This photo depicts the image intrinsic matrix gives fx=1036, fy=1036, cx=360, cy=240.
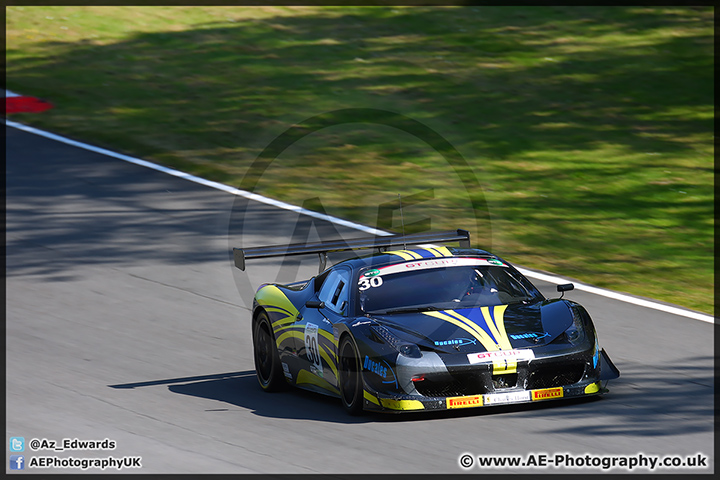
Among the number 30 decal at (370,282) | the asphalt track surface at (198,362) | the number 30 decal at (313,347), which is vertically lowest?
the asphalt track surface at (198,362)

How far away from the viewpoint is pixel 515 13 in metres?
25.4

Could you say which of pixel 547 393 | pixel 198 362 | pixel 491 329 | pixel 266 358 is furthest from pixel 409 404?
pixel 198 362

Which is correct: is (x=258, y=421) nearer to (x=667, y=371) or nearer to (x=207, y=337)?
(x=207, y=337)

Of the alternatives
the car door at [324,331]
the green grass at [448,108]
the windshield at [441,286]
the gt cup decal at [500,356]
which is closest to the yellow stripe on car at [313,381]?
the car door at [324,331]

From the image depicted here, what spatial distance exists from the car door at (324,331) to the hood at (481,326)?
1.62ft

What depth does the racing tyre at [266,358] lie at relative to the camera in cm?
917

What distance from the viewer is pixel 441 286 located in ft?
27.9

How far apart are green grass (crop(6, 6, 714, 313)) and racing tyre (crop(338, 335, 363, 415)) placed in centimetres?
486

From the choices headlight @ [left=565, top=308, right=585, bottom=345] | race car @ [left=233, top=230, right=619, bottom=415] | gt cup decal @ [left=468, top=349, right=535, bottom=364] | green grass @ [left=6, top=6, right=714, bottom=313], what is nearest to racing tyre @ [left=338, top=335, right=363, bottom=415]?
race car @ [left=233, top=230, right=619, bottom=415]

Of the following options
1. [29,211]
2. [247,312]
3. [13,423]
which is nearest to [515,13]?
[29,211]

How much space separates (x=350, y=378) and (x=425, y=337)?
68 cm

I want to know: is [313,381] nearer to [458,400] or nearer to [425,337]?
[425,337]

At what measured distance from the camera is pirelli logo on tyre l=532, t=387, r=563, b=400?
755cm

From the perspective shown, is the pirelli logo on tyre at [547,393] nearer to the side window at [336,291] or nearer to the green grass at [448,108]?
the side window at [336,291]
